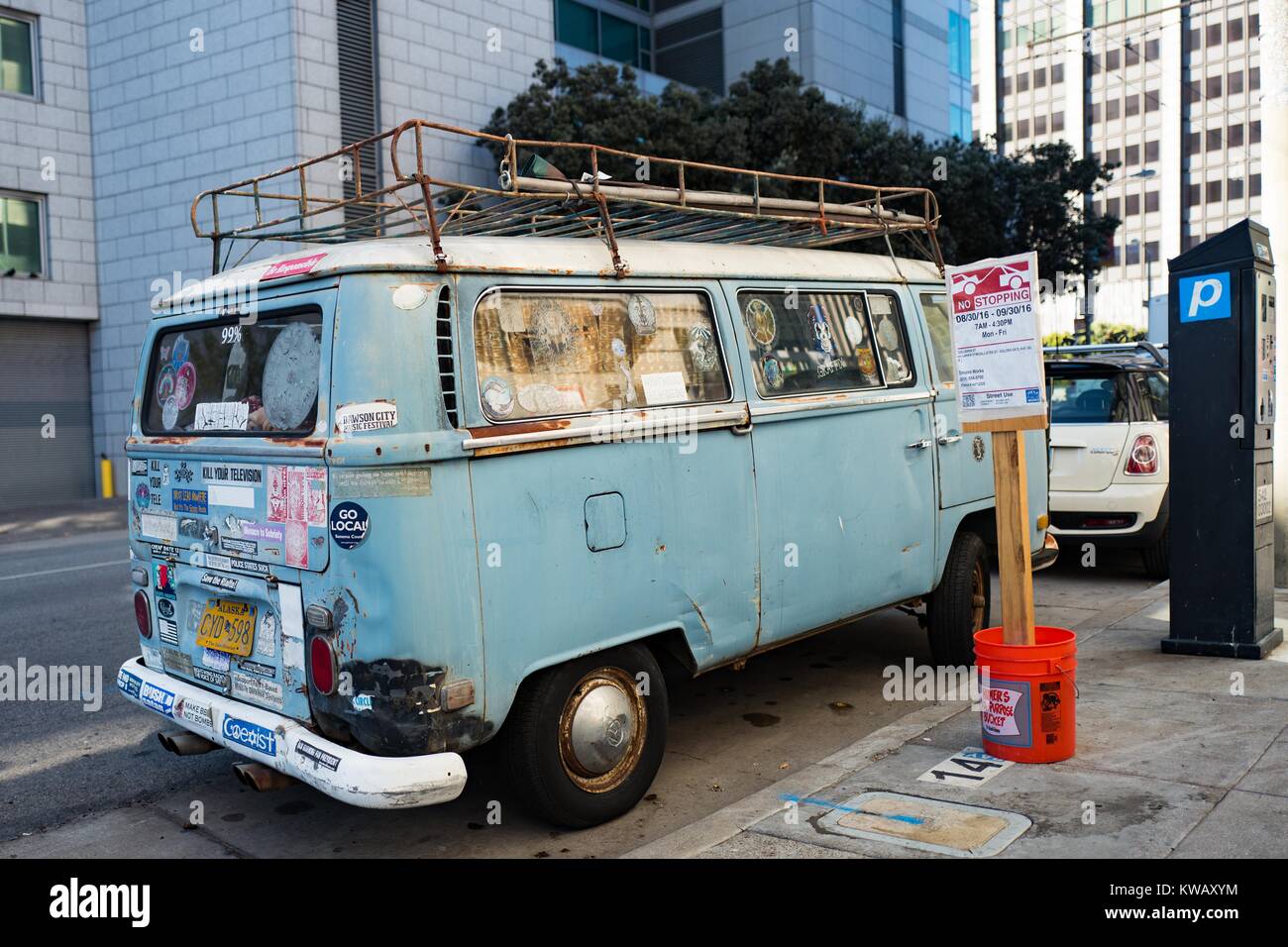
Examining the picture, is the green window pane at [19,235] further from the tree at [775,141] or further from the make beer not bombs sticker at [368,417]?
the make beer not bombs sticker at [368,417]

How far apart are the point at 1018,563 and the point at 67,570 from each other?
1000 centimetres

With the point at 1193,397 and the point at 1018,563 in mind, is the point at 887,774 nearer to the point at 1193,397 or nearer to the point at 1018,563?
the point at 1018,563

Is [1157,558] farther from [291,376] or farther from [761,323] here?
[291,376]

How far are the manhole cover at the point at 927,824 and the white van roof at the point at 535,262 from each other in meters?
2.26

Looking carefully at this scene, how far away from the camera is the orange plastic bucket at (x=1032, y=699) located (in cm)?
462

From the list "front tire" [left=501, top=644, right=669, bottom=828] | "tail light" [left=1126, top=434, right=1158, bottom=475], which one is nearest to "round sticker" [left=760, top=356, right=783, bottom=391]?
"front tire" [left=501, top=644, right=669, bottom=828]

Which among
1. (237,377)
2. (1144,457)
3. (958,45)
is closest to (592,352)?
(237,377)


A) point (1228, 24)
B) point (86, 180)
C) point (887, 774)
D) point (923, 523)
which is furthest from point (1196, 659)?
point (1228, 24)

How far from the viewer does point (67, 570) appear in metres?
11.4

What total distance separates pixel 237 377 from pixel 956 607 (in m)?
3.92

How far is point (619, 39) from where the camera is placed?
97.9 feet

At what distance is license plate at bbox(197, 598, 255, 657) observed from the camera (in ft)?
13.6

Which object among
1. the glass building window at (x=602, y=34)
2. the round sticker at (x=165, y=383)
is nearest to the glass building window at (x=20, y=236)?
the glass building window at (x=602, y=34)
